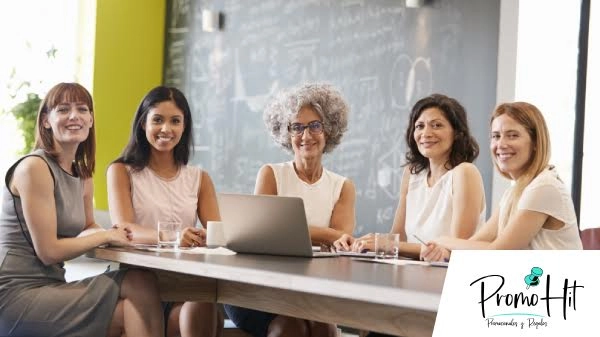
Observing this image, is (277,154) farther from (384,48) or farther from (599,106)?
(599,106)

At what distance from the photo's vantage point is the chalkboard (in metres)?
5.07

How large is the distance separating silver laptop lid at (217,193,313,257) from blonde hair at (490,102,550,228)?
64cm

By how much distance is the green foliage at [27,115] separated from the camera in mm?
6227

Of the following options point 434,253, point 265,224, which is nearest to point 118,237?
point 265,224

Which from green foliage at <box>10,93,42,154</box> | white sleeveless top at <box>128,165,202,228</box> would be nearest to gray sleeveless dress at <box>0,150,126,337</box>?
white sleeveless top at <box>128,165,202,228</box>

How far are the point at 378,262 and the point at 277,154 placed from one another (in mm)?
3923

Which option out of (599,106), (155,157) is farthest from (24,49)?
(599,106)

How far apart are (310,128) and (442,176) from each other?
1.85 ft

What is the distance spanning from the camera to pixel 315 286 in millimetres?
1749

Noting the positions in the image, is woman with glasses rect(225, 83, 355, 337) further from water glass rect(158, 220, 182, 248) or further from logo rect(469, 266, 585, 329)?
logo rect(469, 266, 585, 329)

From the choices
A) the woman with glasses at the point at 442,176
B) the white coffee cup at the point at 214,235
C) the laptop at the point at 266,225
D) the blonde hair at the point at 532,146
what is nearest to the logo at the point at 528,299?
the laptop at the point at 266,225

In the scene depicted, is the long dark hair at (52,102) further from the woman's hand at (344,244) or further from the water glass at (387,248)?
the water glass at (387,248)

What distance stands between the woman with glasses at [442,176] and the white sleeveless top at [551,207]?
504 millimetres

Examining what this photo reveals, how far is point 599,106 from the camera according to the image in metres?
5.14
